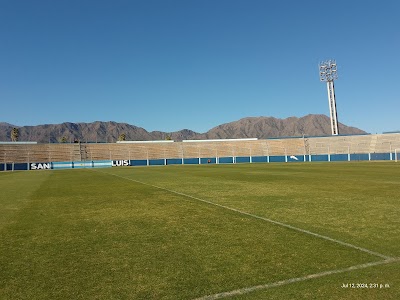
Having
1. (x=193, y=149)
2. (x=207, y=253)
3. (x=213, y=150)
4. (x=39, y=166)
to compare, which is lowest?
(x=39, y=166)

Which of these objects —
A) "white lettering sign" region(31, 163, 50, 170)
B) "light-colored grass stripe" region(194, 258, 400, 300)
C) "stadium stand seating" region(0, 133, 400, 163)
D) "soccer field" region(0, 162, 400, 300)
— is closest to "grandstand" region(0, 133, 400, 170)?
"stadium stand seating" region(0, 133, 400, 163)

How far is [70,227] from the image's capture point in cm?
959

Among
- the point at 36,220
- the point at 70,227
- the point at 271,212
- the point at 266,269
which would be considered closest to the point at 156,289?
the point at 266,269

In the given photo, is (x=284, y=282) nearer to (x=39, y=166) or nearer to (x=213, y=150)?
(x=39, y=166)

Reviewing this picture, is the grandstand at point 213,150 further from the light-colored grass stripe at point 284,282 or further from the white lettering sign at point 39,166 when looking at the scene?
the light-colored grass stripe at point 284,282

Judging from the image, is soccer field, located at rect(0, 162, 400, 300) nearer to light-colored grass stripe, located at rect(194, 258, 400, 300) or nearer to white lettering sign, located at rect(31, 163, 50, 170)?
light-colored grass stripe, located at rect(194, 258, 400, 300)

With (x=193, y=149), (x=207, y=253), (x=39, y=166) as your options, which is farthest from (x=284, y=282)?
(x=193, y=149)

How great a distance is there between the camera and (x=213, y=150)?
110m

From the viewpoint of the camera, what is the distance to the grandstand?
3371 inches

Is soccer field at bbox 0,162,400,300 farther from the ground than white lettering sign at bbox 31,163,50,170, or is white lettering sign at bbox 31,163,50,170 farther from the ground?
soccer field at bbox 0,162,400,300

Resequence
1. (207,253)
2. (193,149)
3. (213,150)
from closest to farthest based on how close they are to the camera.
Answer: (207,253) < (213,150) < (193,149)

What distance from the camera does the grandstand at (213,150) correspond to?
281ft

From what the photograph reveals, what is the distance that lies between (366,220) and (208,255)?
17.2ft

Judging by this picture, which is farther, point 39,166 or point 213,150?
point 213,150
